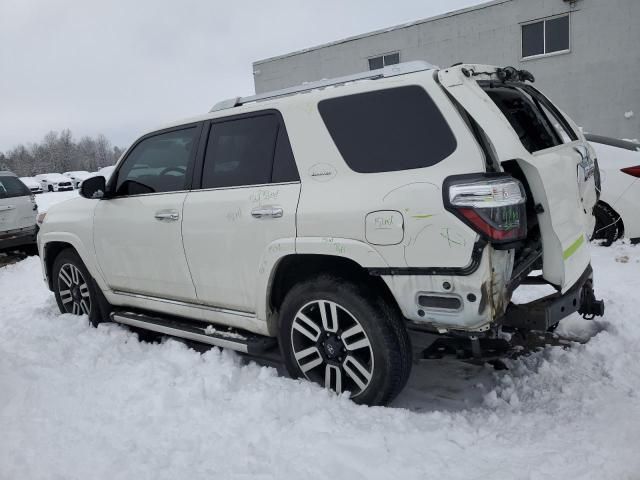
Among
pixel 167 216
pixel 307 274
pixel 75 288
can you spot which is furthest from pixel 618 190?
pixel 75 288

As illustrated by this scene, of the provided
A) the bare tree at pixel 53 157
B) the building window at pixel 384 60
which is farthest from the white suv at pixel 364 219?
the bare tree at pixel 53 157

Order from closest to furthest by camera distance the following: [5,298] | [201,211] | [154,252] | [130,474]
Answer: [130,474]
[201,211]
[154,252]
[5,298]

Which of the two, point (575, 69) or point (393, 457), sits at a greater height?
point (575, 69)

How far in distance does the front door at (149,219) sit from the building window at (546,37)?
47.2 feet

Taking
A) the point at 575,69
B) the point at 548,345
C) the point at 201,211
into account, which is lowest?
the point at 548,345

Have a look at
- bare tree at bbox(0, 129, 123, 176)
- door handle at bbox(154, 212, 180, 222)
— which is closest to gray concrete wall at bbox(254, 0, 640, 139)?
door handle at bbox(154, 212, 180, 222)

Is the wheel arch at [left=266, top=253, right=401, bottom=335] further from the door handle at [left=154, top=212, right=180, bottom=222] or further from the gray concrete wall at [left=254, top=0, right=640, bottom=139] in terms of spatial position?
the gray concrete wall at [left=254, top=0, right=640, bottom=139]

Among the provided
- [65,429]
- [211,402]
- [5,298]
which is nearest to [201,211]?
[211,402]

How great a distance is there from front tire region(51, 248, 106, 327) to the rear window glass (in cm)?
386

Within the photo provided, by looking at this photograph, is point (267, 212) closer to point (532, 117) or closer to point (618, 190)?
point (532, 117)

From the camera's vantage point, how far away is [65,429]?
2996mm

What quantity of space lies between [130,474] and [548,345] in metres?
3.02

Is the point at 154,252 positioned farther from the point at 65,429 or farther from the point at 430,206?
the point at 430,206

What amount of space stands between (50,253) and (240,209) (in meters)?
2.87
